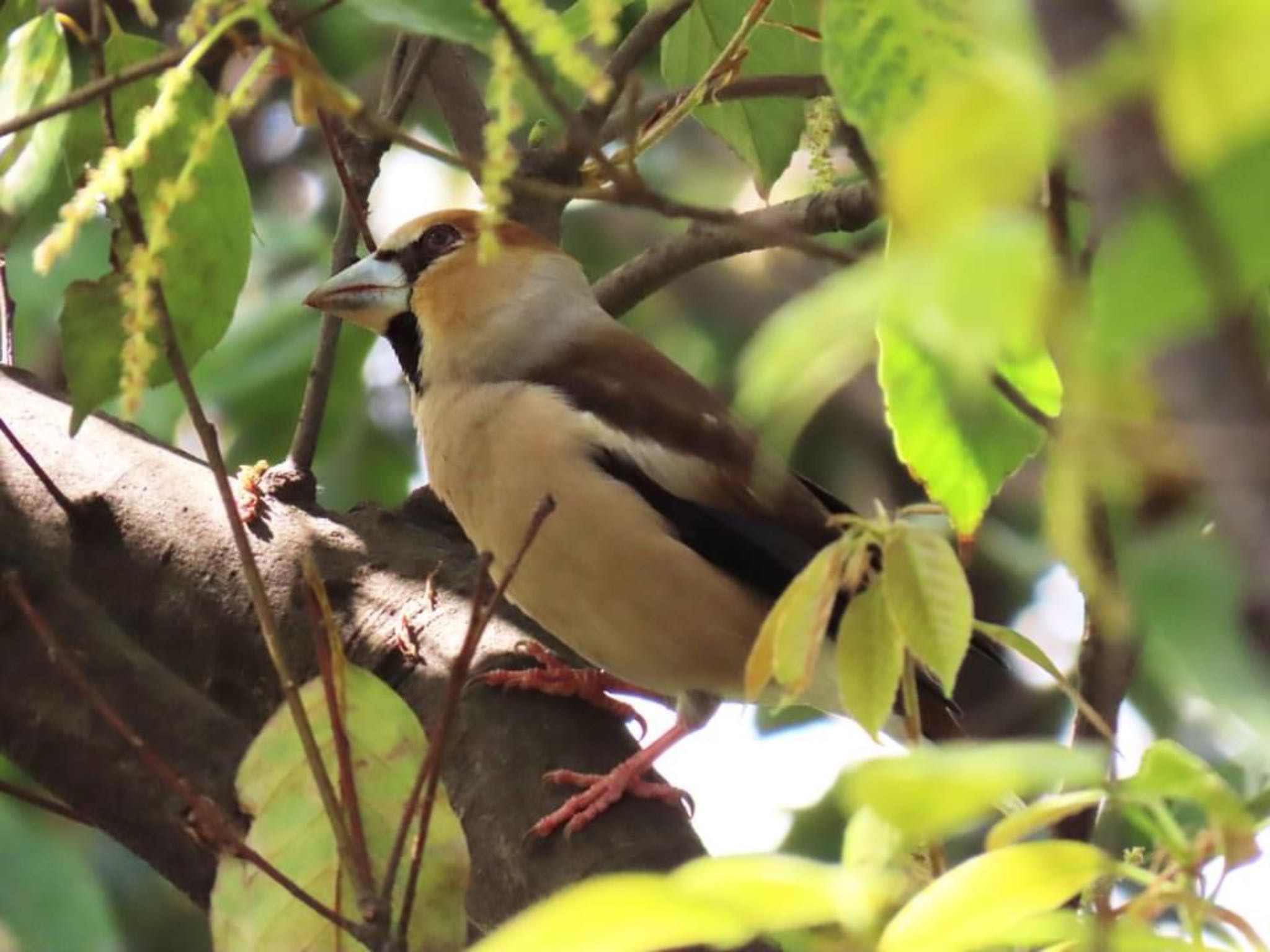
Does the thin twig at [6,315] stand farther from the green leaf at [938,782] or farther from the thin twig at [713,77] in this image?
the green leaf at [938,782]

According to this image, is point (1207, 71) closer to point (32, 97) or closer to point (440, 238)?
point (32, 97)

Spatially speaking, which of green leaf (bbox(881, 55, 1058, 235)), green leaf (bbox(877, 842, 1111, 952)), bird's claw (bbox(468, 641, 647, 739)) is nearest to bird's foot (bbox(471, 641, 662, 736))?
bird's claw (bbox(468, 641, 647, 739))

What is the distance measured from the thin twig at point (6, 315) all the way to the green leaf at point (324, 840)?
1144 millimetres

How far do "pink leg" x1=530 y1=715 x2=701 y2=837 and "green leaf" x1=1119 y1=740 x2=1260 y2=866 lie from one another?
3.23 ft

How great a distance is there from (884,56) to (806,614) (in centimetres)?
37

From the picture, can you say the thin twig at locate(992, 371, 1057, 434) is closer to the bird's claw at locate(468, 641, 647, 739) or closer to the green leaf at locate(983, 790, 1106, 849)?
the green leaf at locate(983, 790, 1106, 849)

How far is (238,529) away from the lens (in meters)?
1.50

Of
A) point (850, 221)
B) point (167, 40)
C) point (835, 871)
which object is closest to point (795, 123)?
point (850, 221)

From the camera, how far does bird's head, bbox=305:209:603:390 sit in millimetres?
3251

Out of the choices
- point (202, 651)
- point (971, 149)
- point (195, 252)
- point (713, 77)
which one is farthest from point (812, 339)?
point (202, 651)

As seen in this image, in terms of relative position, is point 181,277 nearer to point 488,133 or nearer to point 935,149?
point 488,133

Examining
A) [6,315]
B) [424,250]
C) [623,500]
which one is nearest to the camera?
[6,315]

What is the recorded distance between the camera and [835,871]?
817mm

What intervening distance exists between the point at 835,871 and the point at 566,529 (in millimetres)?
1946
